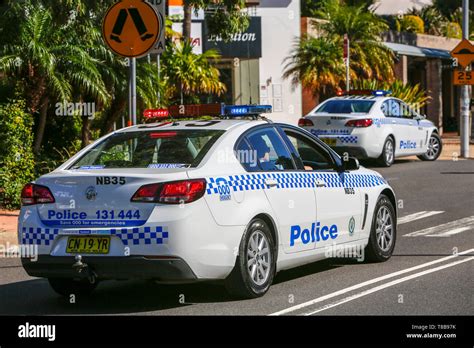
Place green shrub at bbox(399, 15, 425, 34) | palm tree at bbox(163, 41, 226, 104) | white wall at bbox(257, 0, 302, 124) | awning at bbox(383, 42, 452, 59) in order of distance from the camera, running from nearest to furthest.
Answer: palm tree at bbox(163, 41, 226, 104), white wall at bbox(257, 0, 302, 124), awning at bbox(383, 42, 452, 59), green shrub at bbox(399, 15, 425, 34)

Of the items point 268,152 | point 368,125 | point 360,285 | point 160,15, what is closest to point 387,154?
point 368,125

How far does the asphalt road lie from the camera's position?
9.02 m

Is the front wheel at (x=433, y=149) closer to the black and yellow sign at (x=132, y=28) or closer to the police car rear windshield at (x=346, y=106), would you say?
the police car rear windshield at (x=346, y=106)

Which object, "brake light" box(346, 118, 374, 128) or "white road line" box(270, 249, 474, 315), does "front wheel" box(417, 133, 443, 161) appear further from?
"white road line" box(270, 249, 474, 315)

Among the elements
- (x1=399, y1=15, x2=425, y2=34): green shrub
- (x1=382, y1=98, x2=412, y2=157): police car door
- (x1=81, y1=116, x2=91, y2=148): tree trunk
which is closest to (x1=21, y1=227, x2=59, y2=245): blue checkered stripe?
(x1=81, y1=116, x2=91, y2=148): tree trunk

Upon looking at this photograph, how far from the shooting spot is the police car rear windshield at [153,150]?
9.43 m

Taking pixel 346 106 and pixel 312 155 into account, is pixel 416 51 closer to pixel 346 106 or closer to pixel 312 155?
pixel 346 106

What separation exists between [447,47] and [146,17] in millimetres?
38083

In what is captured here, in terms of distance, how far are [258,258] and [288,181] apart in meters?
0.88

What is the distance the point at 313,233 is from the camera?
10.4 meters

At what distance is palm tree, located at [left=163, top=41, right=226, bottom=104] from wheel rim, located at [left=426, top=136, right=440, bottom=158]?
8822 millimetres

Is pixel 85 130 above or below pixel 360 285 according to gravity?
above

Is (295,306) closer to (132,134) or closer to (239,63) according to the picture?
(132,134)

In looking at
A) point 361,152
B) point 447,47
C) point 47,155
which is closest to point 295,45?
point 447,47
